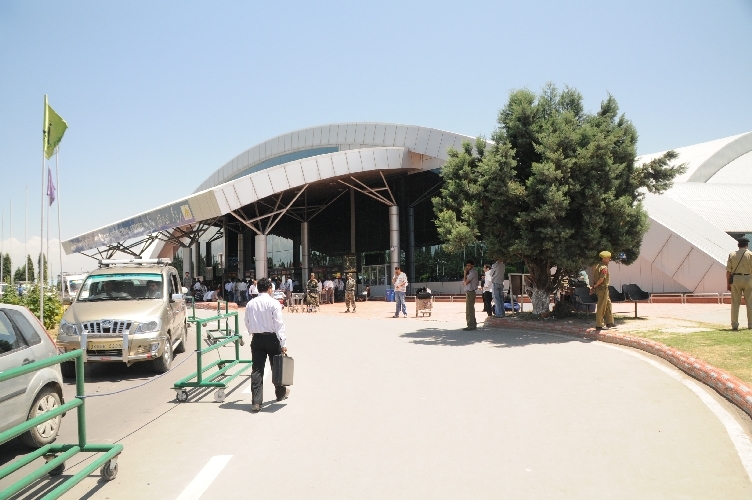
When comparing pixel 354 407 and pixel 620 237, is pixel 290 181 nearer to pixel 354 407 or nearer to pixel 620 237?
pixel 620 237

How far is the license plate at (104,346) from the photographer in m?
9.92

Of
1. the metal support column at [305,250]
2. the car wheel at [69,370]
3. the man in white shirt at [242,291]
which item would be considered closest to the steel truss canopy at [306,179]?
the metal support column at [305,250]

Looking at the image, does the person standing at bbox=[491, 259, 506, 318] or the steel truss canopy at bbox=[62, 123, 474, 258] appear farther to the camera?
the steel truss canopy at bbox=[62, 123, 474, 258]

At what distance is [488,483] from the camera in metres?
4.65

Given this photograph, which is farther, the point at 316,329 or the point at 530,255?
the point at 316,329

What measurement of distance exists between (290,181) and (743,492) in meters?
30.6

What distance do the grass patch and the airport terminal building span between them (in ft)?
42.5

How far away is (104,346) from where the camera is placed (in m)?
9.94

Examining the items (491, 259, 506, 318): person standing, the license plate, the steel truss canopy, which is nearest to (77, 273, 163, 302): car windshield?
the license plate

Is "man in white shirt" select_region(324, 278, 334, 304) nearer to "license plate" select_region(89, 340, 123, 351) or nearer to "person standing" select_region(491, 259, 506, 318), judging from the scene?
"person standing" select_region(491, 259, 506, 318)

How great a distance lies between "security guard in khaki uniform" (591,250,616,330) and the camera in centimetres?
1325

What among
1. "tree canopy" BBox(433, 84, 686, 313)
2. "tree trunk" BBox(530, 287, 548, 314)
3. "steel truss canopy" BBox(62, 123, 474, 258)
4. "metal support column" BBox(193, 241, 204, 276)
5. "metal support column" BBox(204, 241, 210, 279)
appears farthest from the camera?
"metal support column" BBox(204, 241, 210, 279)

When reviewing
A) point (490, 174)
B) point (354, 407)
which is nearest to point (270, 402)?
point (354, 407)

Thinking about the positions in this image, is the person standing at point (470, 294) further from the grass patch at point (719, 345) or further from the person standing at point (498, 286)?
the grass patch at point (719, 345)
